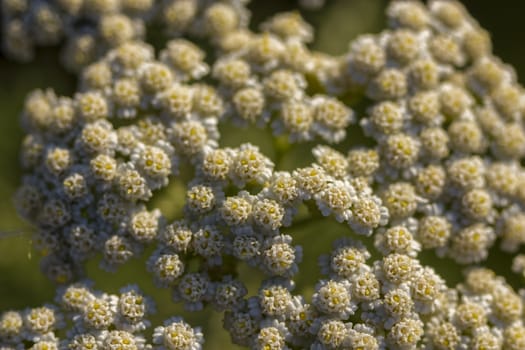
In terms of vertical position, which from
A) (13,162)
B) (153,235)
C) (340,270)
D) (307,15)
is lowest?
(340,270)

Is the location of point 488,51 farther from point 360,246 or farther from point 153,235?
point 153,235

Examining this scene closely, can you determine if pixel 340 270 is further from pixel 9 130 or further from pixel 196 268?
pixel 9 130

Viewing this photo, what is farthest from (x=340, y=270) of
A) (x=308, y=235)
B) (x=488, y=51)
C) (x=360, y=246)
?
(x=488, y=51)

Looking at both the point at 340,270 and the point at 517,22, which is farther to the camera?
the point at 517,22

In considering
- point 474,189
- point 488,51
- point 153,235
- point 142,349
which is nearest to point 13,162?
point 153,235

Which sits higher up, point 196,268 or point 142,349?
point 196,268

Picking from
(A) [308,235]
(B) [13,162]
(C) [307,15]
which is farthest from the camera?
(C) [307,15]

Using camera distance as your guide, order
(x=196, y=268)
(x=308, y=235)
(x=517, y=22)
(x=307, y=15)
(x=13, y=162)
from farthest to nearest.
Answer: (x=517, y=22) → (x=307, y=15) → (x=13, y=162) → (x=308, y=235) → (x=196, y=268)
